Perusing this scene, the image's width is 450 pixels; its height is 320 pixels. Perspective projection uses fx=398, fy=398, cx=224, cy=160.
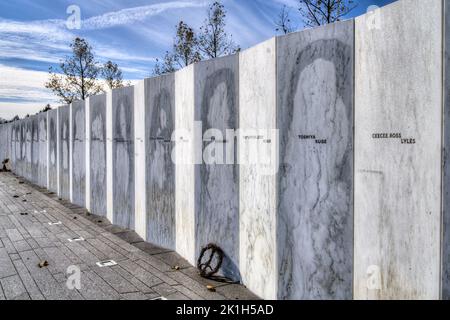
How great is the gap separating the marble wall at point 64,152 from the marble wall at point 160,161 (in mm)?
7005

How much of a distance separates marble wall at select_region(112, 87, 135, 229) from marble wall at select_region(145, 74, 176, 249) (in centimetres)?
98

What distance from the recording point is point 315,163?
414cm

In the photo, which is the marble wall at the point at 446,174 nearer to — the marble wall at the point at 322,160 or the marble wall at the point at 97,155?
the marble wall at the point at 322,160

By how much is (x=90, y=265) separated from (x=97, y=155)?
5.09 m

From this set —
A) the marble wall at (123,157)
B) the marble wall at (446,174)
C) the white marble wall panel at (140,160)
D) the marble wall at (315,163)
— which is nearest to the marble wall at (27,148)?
the marble wall at (123,157)

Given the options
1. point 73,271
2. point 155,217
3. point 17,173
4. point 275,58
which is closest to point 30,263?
point 73,271

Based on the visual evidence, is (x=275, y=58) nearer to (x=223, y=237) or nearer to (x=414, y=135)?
(x=414, y=135)

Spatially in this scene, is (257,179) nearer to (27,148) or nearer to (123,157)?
(123,157)

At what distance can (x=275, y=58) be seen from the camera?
4500mm

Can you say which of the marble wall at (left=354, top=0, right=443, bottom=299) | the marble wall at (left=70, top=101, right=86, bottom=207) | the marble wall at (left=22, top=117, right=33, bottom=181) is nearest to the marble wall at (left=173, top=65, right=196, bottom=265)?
the marble wall at (left=354, top=0, right=443, bottom=299)

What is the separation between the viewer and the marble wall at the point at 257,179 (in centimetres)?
466

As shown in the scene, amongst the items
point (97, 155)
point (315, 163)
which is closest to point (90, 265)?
point (315, 163)
